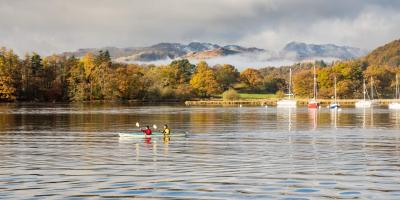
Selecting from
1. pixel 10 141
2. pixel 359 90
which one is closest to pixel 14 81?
pixel 359 90

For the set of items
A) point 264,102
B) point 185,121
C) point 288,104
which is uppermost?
point 264,102

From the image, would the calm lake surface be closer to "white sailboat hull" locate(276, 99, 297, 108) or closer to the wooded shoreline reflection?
the wooded shoreline reflection

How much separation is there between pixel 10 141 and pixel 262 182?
92.0 ft

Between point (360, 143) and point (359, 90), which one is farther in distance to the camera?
point (359, 90)

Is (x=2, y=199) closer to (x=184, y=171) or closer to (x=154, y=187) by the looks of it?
(x=154, y=187)

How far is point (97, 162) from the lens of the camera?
3166cm

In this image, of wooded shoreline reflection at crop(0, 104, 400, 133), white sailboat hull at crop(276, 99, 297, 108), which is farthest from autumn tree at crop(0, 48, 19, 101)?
white sailboat hull at crop(276, 99, 297, 108)

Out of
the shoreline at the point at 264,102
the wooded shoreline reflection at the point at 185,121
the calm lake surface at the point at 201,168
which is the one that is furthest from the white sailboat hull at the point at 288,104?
the calm lake surface at the point at 201,168

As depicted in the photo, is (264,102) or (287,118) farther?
(264,102)

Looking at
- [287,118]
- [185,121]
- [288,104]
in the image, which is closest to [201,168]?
[185,121]

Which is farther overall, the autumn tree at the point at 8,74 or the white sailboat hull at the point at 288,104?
the autumn tree at the point at 8,74

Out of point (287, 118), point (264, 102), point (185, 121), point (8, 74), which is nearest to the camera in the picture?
point (185, 121)

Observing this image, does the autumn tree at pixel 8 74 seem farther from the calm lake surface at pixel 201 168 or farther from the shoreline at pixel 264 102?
the calm lake surface at pixel 201 168

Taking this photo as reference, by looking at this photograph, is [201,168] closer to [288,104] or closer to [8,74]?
[288,104]
